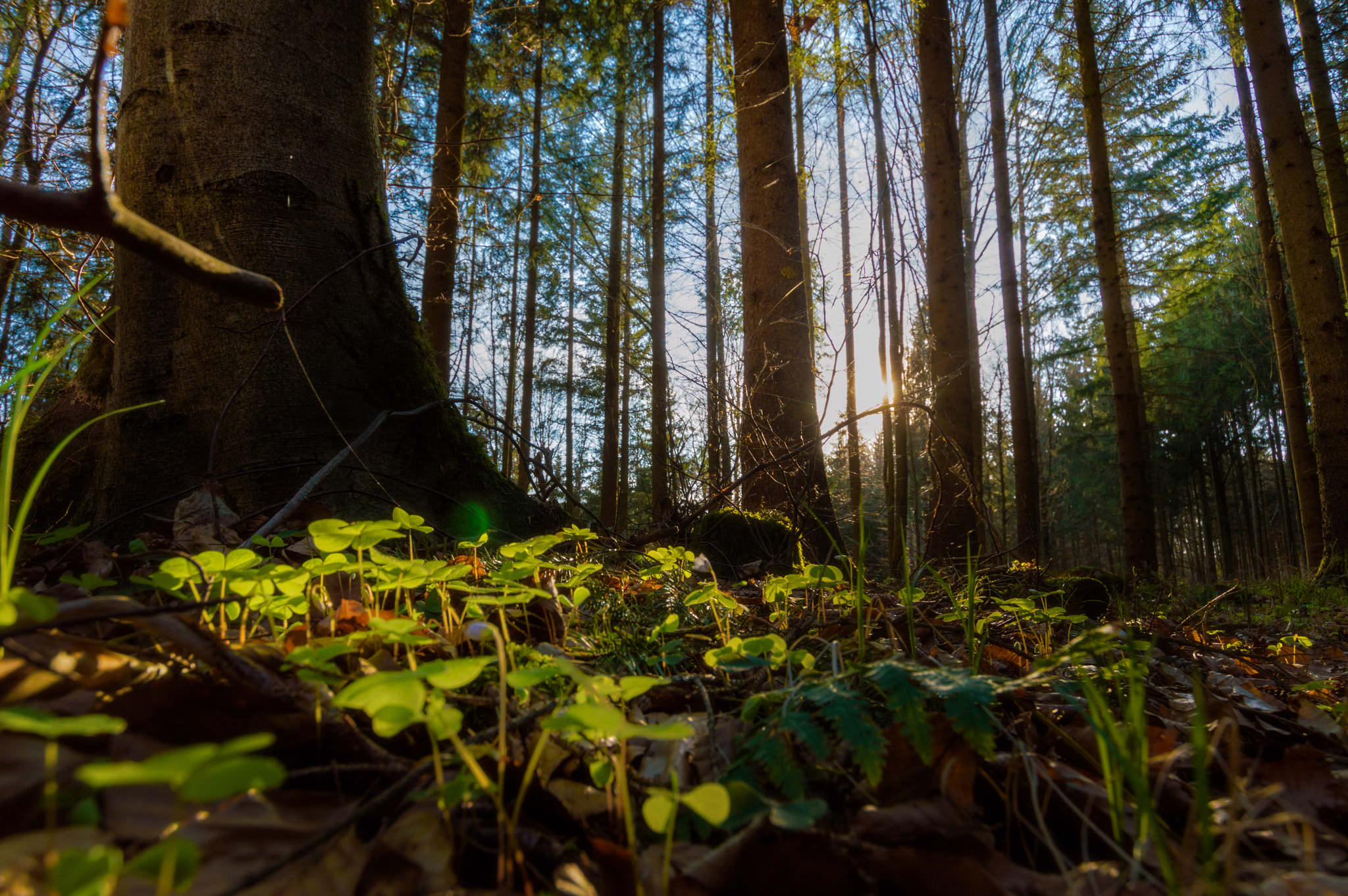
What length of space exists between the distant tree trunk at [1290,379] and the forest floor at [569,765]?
7847 mm

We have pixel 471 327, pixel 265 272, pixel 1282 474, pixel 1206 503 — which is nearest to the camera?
pixel 265 272

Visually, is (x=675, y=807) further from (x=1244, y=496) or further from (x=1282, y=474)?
(x=1244, y=496)

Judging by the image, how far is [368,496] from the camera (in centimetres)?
193

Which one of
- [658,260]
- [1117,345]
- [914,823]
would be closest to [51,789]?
[914,823]

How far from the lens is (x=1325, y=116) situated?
734 centimetres

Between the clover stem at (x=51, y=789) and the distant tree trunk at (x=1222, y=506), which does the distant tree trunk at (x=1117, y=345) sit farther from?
the distant tree trunk at (x=1222, y=506)

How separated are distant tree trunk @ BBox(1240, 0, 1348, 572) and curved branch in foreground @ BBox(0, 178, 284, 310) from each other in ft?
→ 27.5

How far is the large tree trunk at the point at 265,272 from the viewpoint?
184cm

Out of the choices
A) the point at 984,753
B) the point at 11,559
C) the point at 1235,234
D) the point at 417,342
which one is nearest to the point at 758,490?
the point at 417,342

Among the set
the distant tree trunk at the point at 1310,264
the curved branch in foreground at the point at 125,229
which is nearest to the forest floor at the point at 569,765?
the curved branch in foreground at the point at 125,229

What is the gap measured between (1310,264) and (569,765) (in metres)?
8.51

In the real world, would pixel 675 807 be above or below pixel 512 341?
below

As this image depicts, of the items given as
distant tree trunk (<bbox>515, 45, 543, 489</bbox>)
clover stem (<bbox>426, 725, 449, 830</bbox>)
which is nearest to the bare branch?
clover stem (<bbox>426, 725, 449, 830</bbox>)

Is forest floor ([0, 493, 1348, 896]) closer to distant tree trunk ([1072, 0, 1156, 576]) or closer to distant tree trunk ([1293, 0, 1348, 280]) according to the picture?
distant tree trunk ([1072, 0, 1156, 576])
